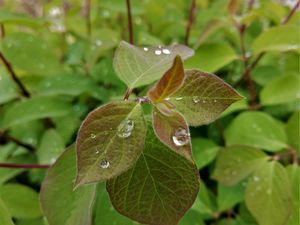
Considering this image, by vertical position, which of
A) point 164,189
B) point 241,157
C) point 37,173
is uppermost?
point 164,189

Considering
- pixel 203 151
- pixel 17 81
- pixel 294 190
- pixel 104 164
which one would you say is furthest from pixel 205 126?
pixel 104 164

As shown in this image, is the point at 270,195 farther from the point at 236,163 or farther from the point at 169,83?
the point at 169,83

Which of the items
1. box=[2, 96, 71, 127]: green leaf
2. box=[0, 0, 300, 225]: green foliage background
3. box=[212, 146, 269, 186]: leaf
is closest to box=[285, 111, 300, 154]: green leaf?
box=[0, 0, 300, 225]: green foliage background

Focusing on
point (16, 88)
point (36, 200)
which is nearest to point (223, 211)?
point (36, 200)

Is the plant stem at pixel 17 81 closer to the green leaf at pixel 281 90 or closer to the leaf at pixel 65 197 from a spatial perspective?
the leaf at pixel 65 197

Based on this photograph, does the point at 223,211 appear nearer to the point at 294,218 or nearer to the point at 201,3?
the point at 294,218

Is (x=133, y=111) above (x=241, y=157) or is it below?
above
